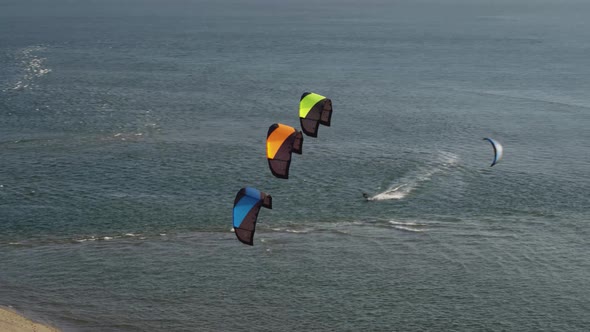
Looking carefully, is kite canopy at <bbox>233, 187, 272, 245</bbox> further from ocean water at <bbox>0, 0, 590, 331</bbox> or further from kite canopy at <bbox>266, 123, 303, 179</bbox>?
ocean water at <bbox>0, 0, 590, 331</bbox>

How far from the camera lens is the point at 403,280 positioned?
5134cm

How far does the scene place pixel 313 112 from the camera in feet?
158

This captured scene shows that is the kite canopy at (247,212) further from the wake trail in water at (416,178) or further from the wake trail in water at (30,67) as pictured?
the wake trail in water at (30,67)

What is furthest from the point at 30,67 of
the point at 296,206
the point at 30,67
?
the point at 296,206

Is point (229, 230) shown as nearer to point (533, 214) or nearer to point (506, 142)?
point (533, 214)

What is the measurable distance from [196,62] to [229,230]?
8912cm

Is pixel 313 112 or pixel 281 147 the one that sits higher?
pixel 313 112

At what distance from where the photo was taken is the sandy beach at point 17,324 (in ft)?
136

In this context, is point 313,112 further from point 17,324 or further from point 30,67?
point 30,67

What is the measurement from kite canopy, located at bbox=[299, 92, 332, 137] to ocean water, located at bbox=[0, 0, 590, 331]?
391 inches

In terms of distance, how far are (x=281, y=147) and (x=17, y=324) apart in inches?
639

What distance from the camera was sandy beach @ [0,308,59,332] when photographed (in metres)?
41.5

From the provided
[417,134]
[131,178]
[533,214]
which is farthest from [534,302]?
[417,134]

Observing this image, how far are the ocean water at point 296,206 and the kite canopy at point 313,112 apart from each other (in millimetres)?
9934
